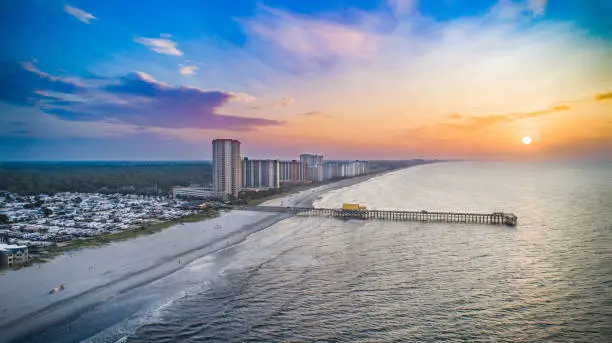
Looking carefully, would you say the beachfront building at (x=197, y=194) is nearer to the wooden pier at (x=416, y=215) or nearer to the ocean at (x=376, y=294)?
the wooden pier at (x=416, y=215)

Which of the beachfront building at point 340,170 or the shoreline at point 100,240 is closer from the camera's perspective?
the shoreline at point 100,240

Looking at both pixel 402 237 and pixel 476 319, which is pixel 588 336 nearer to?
pixel 476 319

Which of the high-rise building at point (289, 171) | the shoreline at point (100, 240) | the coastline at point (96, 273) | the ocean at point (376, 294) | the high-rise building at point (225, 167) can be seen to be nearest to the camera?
the ocean at point (376, 294)

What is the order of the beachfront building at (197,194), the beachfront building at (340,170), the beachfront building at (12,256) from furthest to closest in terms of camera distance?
1. the beachfront building at (340,170)
2. the beachfront building at (197,194)
3. the beachfront building at (12,256)

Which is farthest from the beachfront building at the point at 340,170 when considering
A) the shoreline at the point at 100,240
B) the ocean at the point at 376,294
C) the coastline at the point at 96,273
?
the ocean at the point at 376,294

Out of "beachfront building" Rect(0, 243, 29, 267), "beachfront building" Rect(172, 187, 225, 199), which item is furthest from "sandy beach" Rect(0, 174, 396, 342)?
"beachfront building" Rect(172, 187, 225, 199)

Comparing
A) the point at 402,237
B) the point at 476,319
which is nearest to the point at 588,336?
the point at 476,319

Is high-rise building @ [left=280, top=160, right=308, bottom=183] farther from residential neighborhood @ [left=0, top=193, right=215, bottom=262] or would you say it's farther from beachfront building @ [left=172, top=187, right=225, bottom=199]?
residential neighborhood @ [left=0, top=193, right=215, bottom=262]
